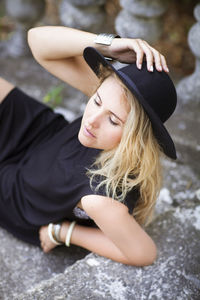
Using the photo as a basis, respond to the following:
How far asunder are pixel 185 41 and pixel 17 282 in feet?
7.83

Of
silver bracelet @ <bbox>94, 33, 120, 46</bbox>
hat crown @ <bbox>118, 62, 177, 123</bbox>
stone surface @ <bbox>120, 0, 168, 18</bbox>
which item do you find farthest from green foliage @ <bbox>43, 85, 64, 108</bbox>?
hat crown @ <bbox>118, 62, 177, 123</bbox>

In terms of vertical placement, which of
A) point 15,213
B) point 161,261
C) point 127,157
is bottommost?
point 15,213

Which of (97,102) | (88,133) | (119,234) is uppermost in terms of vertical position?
(97,102)

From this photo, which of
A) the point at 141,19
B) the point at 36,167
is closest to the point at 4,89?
the point at 36,167

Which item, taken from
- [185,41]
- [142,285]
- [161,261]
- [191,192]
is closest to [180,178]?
[191,192]

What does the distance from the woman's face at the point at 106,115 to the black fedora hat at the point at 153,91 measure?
91 millimetres

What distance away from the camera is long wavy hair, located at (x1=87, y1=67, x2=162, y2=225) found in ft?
4.90

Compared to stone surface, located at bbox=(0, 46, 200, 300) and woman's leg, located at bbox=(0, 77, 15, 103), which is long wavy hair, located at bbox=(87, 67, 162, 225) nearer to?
stone surface, located at bbox=(0, 46, 200, 300)

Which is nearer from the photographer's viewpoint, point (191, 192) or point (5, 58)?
point (191, 192)

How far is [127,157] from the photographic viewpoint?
159cm

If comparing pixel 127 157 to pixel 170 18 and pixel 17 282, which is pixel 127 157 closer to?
pixel 17 282

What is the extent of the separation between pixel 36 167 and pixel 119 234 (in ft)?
2.05

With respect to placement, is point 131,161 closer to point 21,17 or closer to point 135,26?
point 135,26

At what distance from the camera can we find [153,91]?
1.42 meters
